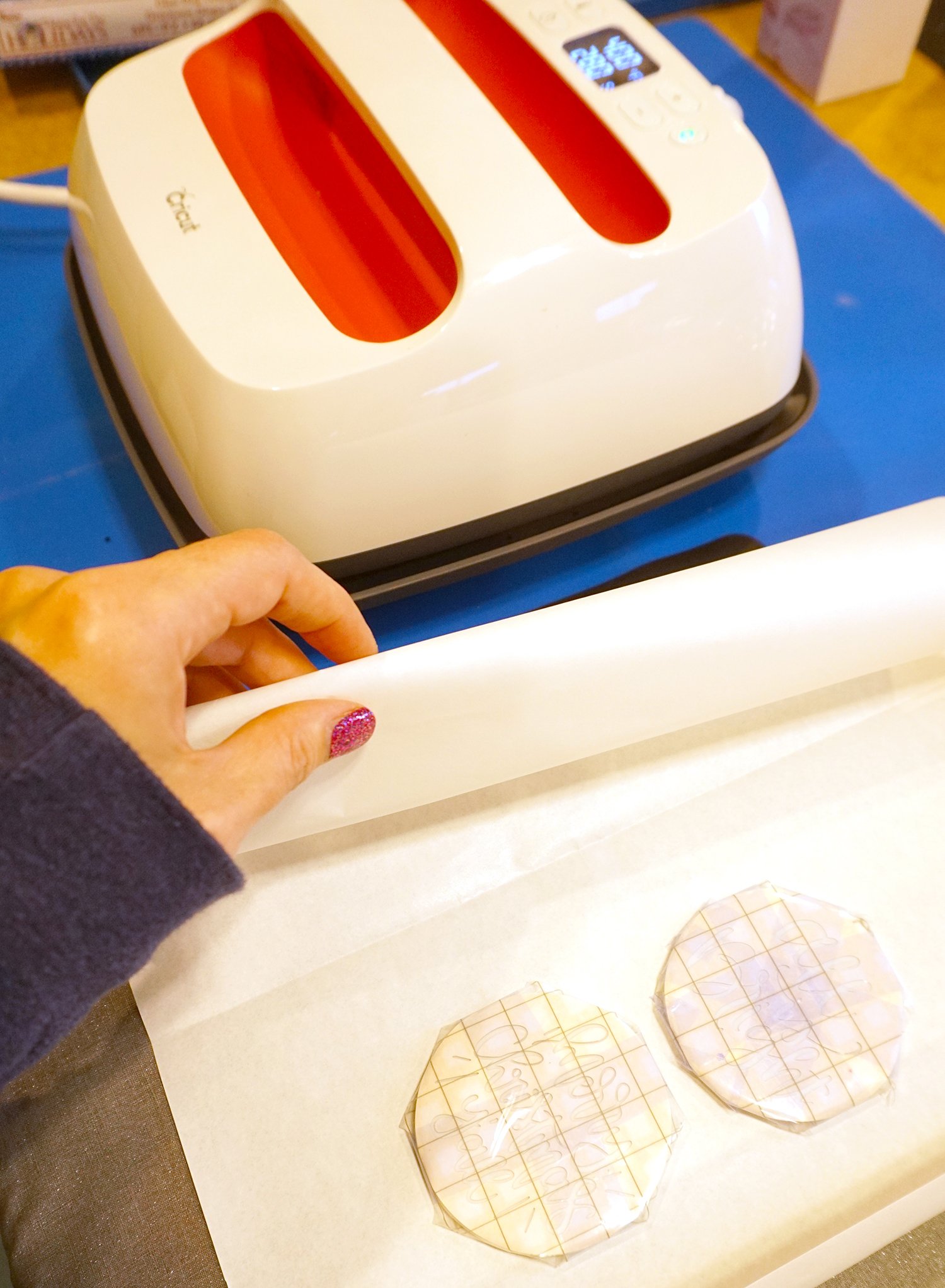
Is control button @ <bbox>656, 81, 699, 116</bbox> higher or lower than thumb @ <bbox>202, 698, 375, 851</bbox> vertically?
higher

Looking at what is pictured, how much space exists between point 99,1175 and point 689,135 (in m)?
0.70

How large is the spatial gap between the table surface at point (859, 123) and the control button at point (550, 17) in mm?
402

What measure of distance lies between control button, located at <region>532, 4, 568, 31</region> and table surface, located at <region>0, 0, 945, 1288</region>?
15.8 inches

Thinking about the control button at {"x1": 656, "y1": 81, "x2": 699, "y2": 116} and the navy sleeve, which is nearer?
the navy sleeve

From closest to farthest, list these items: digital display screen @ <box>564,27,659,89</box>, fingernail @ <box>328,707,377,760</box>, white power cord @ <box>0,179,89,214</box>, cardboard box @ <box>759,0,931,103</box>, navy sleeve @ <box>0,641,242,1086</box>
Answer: navy sleeve @ <box>0,641,242,1086</box> < fingernail @ <box>328,707,377,760</box> < digital display screen @ <box>564,27,659,89</box> < white power cord @ <box>0,179,89,214</box> < cardboard box @ <box>759,0,931,103</box>

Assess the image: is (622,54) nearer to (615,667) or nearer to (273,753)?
(615,667)

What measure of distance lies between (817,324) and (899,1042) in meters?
0.55

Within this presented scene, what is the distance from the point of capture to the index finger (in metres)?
0.46

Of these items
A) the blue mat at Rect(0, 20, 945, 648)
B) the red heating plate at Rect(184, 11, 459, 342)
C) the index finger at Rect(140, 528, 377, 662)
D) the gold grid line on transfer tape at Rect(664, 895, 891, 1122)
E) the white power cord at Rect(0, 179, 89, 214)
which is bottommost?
the gold grid line on transfer tape at Rect(664, 895, 891, 1122)

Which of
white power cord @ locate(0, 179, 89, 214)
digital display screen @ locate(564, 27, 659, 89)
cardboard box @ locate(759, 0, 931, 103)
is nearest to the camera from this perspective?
digital display screen @ locate(564, 27, 659, 89)

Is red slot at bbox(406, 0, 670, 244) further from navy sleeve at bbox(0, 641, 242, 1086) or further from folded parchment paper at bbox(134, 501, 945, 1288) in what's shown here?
navy sleeve at bbox(0, 641, 242, 1086)

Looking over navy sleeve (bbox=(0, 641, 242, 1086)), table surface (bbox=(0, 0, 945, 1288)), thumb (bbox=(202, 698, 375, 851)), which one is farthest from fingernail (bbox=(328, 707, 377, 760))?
table surface (bbox=(0, 0, 945, 1288))

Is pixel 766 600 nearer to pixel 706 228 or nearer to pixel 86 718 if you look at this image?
pixel 706 228

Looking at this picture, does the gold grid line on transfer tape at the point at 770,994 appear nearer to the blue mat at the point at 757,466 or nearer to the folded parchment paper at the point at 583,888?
the folded parchment paper at the point at 583,888
